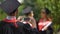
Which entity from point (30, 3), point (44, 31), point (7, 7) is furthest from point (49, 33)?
point (30, 3)

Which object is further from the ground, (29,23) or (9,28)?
(9,28)

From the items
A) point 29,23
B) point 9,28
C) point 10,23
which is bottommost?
point 29,23

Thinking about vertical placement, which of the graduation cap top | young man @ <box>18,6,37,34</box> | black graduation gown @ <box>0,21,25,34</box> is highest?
the graduation cap top

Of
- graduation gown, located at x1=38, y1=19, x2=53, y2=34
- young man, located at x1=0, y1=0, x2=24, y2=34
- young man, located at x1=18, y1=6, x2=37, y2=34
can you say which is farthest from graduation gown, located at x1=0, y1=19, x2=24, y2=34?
graduation gown, located at x1=38, y1=19, x2=53, y2=34

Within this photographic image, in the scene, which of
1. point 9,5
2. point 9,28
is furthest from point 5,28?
point 9,5

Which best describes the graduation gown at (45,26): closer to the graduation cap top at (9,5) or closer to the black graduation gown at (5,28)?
the graduation cap top at (9,5)

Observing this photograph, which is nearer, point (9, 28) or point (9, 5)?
point (9, 28)

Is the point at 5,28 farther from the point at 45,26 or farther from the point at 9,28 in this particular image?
the point at 45,26

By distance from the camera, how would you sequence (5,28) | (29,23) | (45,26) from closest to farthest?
(5,28) < (29,23) < (45,26)

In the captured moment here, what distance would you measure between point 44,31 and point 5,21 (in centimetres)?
140

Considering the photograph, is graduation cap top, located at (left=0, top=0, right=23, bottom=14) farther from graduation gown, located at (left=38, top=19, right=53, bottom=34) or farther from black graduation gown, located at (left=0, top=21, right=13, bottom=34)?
graduation gown, located at (left=38, top=19, right=53, bottom=34)

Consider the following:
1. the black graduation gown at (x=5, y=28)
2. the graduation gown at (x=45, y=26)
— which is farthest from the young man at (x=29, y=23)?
the black graduation gown at (x=5, y=28)

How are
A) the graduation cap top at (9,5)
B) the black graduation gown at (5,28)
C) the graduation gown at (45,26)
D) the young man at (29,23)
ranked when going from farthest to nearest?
the graduation gown at (45,26) → the young man at (29,23) → the graduation cap top at (9,5) → the black graduation gown at (5,28)

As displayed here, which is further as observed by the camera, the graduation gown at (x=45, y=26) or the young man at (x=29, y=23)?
the graduation gown at (x=45, y=26)
